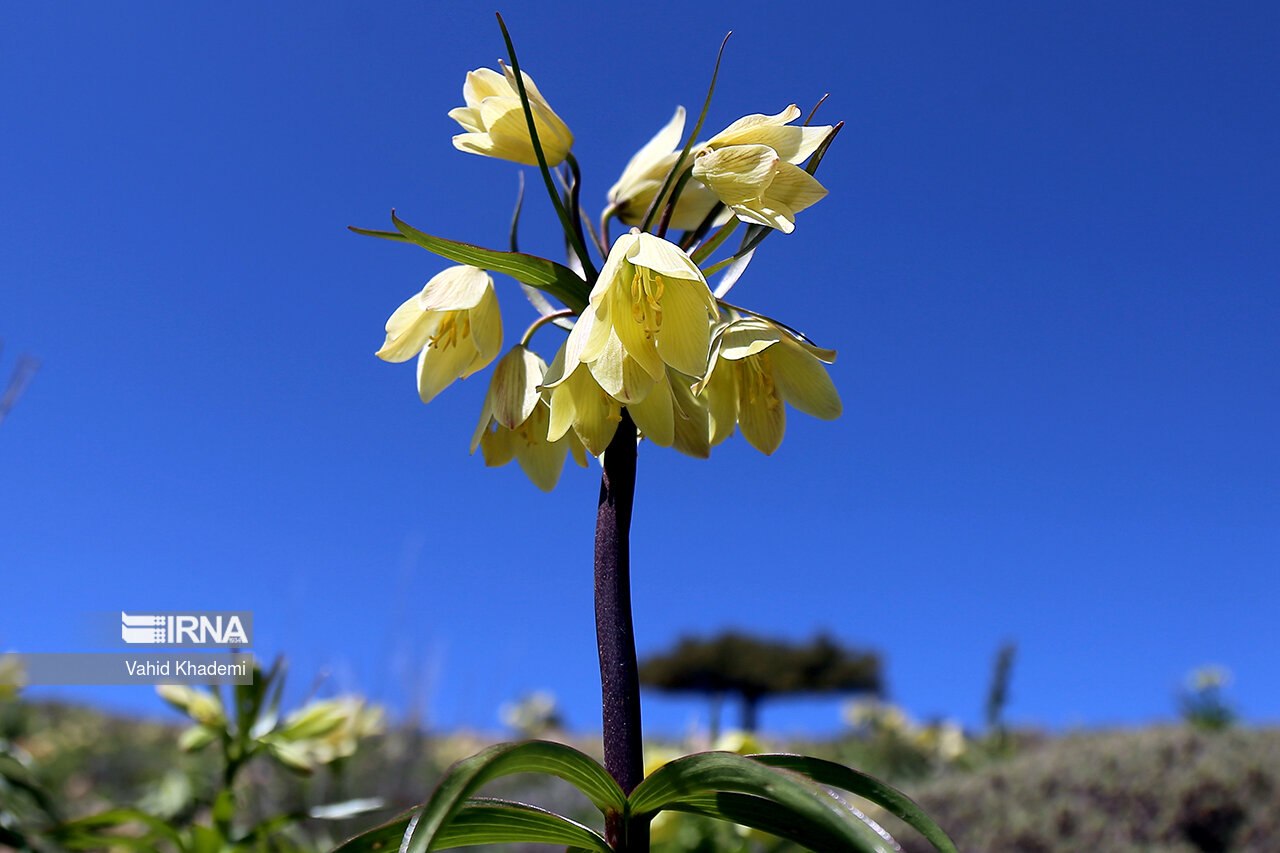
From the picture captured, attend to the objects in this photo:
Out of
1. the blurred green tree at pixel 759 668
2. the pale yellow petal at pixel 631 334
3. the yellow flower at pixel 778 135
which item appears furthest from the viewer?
the blurred green tree at pixel 759 668

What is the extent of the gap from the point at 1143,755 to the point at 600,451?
230 inches

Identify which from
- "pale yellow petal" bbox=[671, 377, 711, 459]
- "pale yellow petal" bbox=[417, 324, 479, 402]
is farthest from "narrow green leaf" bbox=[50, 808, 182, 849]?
"pale yellow petal" bbox=[671, 377, 711, 459]

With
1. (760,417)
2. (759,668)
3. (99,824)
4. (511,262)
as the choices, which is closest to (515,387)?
(511,262)

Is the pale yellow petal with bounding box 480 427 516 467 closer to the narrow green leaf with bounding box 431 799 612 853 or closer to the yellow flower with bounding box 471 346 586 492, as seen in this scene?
the yellow flower with bounding box 471 346 586 492

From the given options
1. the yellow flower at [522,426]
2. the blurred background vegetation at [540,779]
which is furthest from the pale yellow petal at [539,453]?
the blurred background vegetation at [540,779]

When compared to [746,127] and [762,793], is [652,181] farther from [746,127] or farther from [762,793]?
[762,793]

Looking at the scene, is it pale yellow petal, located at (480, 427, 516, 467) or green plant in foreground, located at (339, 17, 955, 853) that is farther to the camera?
pale yellow petal, located at (480, 427, 516, 467)

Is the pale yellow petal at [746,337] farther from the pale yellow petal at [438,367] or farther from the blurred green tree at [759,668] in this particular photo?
the blurred green tree at [759,668]

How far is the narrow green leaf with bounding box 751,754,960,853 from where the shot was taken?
0.65 metres

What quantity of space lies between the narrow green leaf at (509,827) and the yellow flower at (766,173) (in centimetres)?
57

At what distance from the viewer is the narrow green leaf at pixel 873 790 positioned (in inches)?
25.5

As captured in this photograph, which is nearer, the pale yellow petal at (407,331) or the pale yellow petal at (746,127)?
the pale yellow petal at (746,127)

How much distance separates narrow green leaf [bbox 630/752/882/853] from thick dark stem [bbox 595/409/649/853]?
3 centimetres

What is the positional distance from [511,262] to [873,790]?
568 mm
